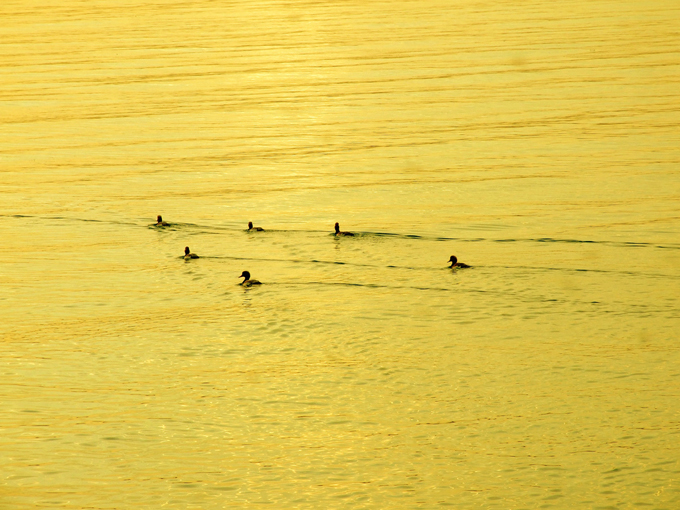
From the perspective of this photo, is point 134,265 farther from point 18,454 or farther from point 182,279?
point 18,454

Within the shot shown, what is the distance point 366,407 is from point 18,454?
5698mm

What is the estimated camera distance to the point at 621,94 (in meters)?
40.2

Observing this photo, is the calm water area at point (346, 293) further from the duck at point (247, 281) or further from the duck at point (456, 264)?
the duck at point (456, 264)

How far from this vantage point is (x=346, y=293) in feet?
74.5

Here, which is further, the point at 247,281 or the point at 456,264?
the point at 456,264

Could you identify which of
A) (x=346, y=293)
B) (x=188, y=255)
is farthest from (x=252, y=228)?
(x=346, y=293)

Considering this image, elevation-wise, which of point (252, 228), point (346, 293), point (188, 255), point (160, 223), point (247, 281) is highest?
point (160, 223)

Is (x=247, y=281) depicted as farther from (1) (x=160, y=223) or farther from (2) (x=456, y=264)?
(1) (x=160, y=223)

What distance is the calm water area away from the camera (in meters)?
16.3

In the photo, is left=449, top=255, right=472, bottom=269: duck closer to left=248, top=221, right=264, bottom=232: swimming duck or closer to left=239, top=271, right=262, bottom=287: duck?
left=239, top=271, right=262, bottom=287: duck

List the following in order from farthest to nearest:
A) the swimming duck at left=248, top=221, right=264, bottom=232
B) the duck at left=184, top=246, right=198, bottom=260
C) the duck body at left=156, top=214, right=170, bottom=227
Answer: the duck body at left=156, top=214, right=170, bottom=227 → the swimming duck at left=248, top=221, right=264, bottom=232 → the duck at left=184, top=246, right=198, bottom=260

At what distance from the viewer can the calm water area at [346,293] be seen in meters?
16.3

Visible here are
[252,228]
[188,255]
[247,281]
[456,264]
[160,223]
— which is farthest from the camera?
[160,223]

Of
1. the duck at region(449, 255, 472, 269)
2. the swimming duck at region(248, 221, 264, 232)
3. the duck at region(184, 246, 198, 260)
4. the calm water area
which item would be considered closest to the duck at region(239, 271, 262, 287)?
the calm water area
